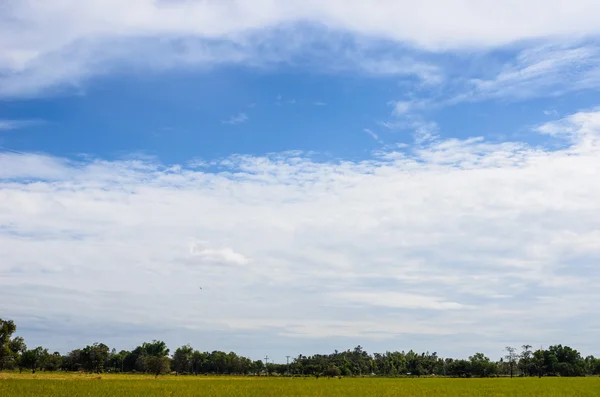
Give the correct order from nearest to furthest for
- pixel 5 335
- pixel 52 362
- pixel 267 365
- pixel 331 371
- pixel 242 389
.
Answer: pixel 242 389, pixel 5 335, pixel 52 362, pixel 331 371, pixel 267 365

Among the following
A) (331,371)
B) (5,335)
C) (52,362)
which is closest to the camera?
(5,335)

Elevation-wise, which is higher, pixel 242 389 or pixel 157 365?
pixel 242 389

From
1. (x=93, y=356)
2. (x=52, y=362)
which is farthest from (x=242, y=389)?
(x=52, y=362)

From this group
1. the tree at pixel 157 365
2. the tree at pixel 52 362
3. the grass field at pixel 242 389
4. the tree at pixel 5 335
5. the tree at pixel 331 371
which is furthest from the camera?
the tree at pixel 331 371

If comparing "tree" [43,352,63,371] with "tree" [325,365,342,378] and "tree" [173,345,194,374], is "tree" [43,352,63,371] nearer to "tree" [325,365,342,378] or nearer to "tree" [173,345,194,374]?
"tree" [173,345,194,374]

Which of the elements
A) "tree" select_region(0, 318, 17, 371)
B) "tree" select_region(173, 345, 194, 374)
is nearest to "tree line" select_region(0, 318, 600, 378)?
"tree" select_region(173, 345, 194, 374)

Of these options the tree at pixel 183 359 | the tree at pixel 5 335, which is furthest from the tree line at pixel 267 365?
the tree at pixel 5 335

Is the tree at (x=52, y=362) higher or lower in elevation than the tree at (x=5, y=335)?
lower

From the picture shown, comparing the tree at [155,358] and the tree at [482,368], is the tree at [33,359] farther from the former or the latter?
the tree at [482,368]

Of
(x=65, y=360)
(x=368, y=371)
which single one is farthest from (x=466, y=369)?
(x=65, y=360)

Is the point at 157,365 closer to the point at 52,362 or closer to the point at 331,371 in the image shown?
the point at 52,362

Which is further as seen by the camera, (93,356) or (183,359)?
(183,359)

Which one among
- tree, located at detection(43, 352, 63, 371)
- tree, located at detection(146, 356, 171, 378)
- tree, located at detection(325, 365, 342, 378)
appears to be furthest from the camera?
tree, located at detection(325, 365, 342, 378)

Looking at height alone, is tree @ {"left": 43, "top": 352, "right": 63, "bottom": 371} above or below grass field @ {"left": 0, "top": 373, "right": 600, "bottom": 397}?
below
